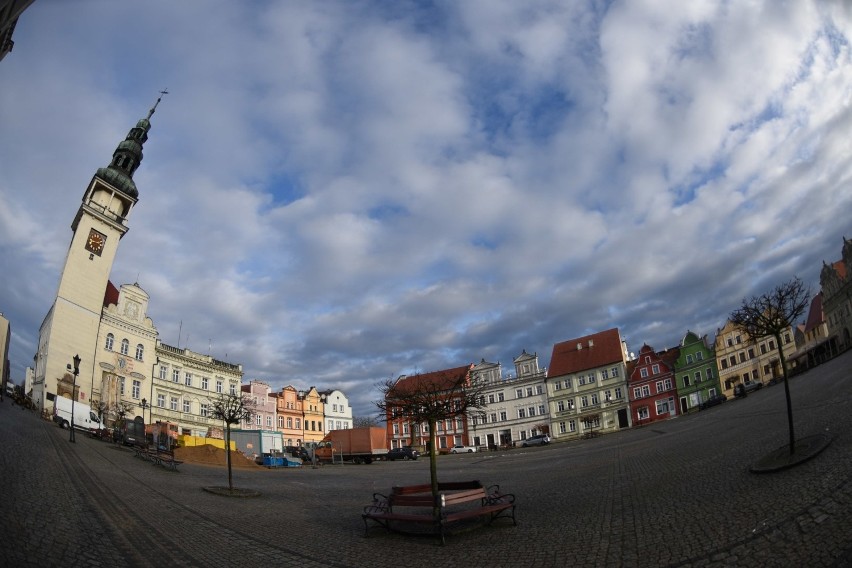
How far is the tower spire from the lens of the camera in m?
57.9

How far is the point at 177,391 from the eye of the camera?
58.3 meters

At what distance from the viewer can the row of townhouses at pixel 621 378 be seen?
6450 centimetres

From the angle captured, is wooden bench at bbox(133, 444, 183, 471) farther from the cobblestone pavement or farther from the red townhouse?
the red townhouse

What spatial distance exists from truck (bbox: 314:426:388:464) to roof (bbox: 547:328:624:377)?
3698 cm

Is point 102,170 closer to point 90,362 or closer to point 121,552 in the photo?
point 90,362

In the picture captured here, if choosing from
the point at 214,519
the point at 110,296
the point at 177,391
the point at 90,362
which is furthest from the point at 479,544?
the point at 110,296

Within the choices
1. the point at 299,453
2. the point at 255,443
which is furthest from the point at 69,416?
the point at 299,453

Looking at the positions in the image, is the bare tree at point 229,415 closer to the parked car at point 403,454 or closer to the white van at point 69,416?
the white van at point 69,416

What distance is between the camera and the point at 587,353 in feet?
239

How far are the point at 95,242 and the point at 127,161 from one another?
13723 millimetres

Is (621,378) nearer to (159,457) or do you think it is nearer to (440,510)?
(159,457)

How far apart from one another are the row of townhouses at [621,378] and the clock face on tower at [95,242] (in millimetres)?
43188

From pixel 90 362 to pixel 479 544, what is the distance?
180 ft

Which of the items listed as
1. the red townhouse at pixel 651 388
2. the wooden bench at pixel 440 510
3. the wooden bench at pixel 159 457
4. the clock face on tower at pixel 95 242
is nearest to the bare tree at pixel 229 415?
the wooden bench at pixel 159 457
